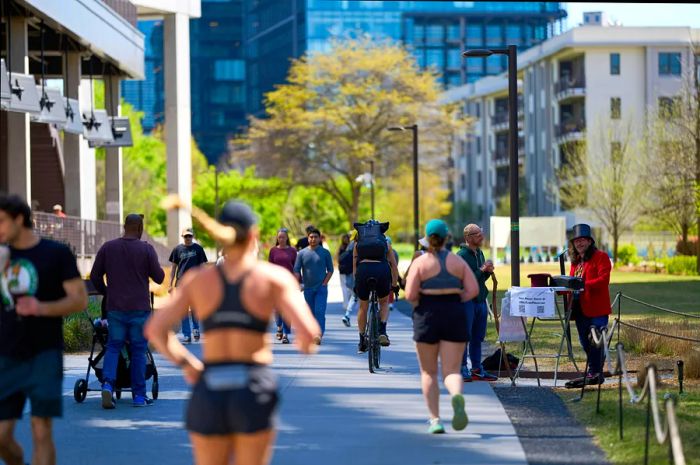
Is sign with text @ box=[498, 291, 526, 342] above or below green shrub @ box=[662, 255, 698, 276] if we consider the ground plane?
above

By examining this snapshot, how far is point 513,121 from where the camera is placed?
930 inches

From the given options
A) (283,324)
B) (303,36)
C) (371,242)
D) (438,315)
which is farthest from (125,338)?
(303,36)

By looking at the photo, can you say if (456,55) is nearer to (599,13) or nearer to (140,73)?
(599,13)

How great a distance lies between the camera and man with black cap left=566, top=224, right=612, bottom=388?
15062mm

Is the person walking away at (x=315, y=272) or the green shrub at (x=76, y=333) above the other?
the person walking away at (x=315, y=272)

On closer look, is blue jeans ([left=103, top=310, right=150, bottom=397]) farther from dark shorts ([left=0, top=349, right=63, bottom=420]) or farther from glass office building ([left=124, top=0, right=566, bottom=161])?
glass office building ([left=124, top=0, right=566, bottom=161])

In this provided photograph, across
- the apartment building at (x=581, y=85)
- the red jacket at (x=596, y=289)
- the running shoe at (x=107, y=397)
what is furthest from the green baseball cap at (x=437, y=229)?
the apartment building at (x=581, y=85)

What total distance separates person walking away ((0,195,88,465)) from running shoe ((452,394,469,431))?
3.49m

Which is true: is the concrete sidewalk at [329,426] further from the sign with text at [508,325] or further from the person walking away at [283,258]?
the person walking away at [283,258]

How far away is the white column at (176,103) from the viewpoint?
5775cm

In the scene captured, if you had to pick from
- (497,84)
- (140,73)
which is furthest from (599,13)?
(140,73)

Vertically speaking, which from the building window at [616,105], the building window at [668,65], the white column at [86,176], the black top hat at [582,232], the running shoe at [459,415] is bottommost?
the running shoe at [459,415]

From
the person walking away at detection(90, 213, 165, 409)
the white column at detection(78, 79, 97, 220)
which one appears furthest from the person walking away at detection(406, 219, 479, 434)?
the white column at detection(78, 79, 97, 220)

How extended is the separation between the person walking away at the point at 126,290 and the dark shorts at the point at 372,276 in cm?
542
